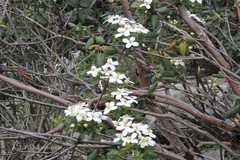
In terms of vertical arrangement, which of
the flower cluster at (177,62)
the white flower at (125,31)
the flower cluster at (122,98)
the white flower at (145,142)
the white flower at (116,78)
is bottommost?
the white flower at (145,142)

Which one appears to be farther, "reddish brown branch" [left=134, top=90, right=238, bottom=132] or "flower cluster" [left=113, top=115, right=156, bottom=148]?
"reddish brown branch" [left=134, top=90, right=238, bottom=132]

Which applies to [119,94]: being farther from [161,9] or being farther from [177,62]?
[161,9]

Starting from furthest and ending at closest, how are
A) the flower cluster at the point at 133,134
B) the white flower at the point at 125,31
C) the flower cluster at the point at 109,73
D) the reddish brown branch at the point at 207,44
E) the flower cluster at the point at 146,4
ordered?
1. the reddish brown branch at the point at 207,44
2. the flower cluster at the point at 146,4
3. the white flower at the point at 125,31
4. the flower cluster at the point at 109,73
5. the flower cluster at the point at 133,134

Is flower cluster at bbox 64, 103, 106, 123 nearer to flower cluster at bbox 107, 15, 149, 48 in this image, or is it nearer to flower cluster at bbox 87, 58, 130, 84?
flower cluster at bbox 87, 58, 130, 84

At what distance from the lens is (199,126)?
99.6 inches

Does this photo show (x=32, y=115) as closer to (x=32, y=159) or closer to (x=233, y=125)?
(x=32, y=159)

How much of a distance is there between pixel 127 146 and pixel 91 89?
0.64 metres

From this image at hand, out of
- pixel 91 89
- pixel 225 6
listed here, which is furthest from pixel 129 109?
pixel 225 6

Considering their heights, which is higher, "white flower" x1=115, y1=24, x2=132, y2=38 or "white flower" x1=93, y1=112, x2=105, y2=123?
"white flower" x1=115, y1=24, x2=132, y2=38

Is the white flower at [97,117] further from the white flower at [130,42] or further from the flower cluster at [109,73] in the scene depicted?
the white flower at [130,42]

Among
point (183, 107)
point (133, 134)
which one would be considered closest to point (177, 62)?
point (183, 107)

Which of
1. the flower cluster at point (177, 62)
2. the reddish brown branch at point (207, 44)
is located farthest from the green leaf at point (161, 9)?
the flower cluster at point (177, 62)

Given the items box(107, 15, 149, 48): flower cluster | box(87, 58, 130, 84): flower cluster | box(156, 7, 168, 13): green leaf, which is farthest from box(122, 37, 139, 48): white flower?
box(156, 7, 168, 13): green leaf

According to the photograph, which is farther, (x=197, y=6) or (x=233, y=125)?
(x=197, y=6)
